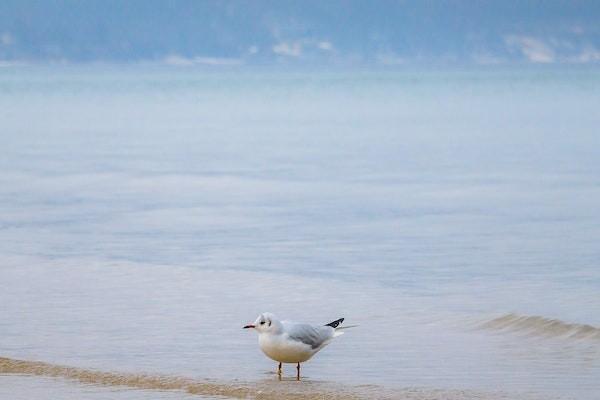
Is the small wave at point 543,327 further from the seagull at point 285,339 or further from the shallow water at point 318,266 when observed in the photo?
the seagull at point 285,339

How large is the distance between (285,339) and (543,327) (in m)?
3.09

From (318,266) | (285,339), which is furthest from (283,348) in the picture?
(318,266)

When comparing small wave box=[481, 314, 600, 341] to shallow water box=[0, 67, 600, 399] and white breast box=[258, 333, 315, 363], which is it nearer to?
shallow water box=[0, 67, 600, 399]

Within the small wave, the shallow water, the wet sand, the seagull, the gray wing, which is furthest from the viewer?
the small wave

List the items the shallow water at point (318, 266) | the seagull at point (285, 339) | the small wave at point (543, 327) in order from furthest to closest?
the small wave at point (543, 327) < the shallow water at point (318, 266) < the seagull at point (285, 339)

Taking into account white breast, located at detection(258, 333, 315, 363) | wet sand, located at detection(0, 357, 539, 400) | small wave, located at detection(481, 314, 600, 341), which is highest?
small wave, located at detection(481, 314, 600, 341)

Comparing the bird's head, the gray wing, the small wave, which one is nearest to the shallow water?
the small wave

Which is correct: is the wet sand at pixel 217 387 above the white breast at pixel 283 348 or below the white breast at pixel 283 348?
below

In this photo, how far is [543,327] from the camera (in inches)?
478

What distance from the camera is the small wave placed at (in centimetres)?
1184

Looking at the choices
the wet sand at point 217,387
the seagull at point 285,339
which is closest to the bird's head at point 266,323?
the seagull at point 285,339

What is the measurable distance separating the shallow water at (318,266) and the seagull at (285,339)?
272 mm

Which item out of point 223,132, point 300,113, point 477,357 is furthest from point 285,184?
point 300,113

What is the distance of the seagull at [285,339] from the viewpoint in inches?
381
